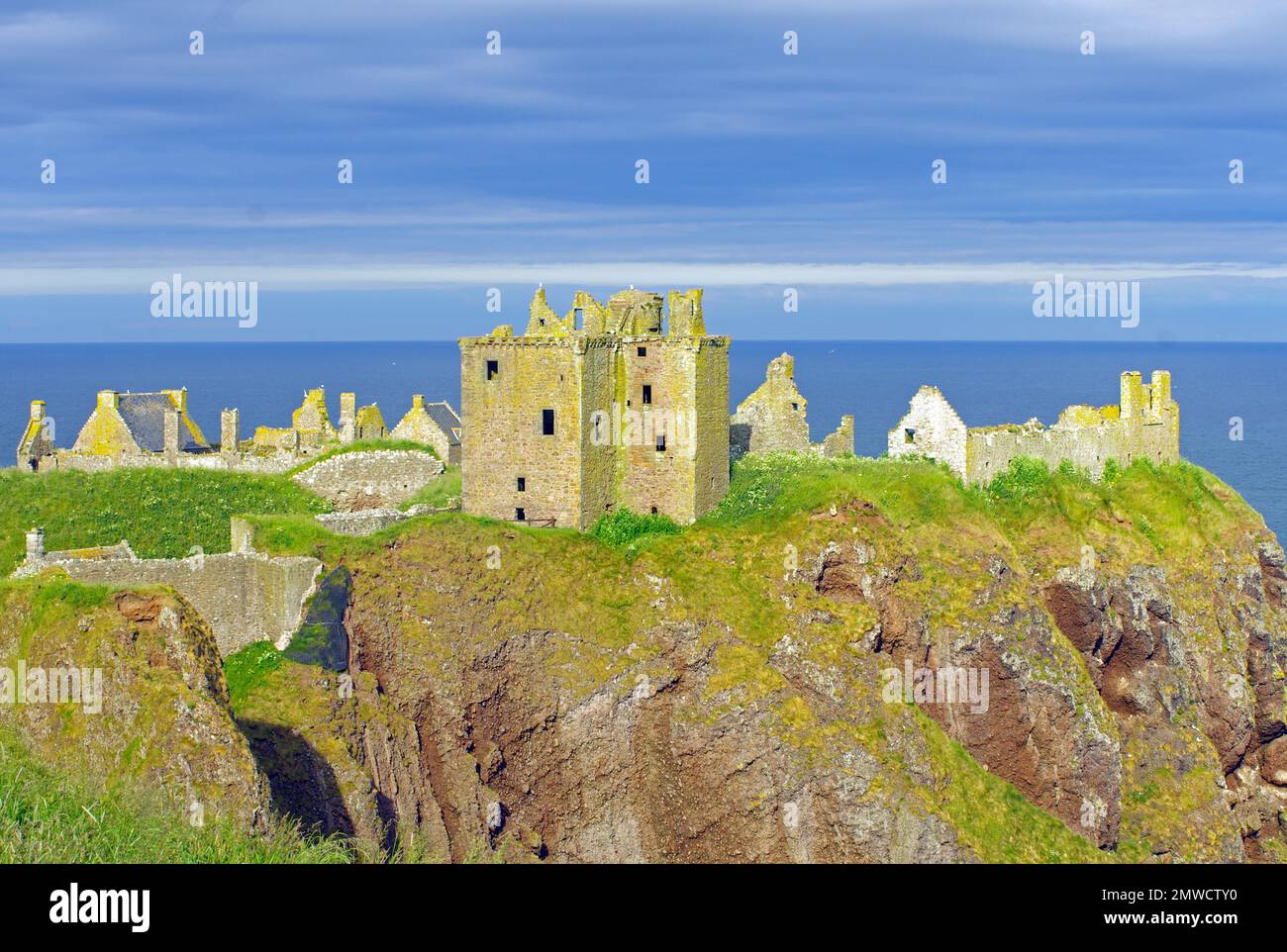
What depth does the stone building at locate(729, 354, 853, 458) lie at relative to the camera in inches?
2581

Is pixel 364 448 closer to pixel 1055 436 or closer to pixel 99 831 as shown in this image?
pixel 1055 436

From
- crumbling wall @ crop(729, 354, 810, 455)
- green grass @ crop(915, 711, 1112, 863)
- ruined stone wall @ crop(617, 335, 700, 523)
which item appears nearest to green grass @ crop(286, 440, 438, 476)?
ruined stone wall @ crop(617, 335, 700, 523)

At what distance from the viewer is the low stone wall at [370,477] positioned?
2365 inches

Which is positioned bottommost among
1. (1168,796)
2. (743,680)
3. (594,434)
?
(1168,796)

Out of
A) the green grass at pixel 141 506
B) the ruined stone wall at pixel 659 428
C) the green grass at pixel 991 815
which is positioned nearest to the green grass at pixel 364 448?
the green grass at pixel 141 506

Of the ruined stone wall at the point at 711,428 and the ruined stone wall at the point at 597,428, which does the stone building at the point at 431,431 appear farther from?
the ruined stone wall at the point at 711,428

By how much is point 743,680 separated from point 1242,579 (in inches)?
1039

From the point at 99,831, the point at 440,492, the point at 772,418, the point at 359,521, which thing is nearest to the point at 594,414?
the point at 440,492

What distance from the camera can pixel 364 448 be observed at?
202ft
